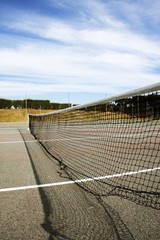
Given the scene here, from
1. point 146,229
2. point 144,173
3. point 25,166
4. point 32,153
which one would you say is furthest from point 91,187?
A: point 32,153

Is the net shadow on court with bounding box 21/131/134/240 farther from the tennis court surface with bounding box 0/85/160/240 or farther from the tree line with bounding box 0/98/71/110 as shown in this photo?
the tree line with bounding box 0/98/71/110

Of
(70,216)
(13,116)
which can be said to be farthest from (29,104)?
(70,216)

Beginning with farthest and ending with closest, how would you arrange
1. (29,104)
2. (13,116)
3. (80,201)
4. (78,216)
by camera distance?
(29,104) → (13,116) → (80,201) → (78,216)

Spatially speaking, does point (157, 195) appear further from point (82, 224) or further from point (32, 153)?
point (32, 153)

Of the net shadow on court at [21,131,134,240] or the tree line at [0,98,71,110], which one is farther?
the tree line at [0,98,71,110]

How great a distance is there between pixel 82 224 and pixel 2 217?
41.3 inches

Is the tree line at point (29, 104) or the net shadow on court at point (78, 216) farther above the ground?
the tree line at point (29, 104)

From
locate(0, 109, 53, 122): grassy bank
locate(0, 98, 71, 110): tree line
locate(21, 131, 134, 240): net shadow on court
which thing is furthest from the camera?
locate(0, 98, 71, 110): tree line

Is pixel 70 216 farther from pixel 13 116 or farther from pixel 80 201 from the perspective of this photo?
pixel 13 116

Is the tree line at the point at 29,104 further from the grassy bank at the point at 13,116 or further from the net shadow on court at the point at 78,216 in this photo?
the net shadow on court at the point at 78,216

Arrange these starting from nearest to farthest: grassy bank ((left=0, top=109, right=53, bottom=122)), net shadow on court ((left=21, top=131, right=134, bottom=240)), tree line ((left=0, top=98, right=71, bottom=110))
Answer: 1. net shadow on court ((left=21, top=131, right=134, bottom=240))
2. grassy bank ((left=0, top=109, right=53, bottom=122))
3. tree line ((left=0, top=98, right=71, bottom=110))

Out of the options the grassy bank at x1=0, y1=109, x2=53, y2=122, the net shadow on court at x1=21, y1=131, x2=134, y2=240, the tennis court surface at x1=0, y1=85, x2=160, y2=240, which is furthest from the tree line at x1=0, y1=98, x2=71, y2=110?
the net shadow on court at x1=21, y1=131, x2=134, y2=240

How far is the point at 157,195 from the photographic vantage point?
4883 millimetres

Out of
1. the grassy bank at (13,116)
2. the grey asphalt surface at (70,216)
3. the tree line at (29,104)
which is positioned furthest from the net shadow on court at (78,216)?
the tree line at (29,104)
